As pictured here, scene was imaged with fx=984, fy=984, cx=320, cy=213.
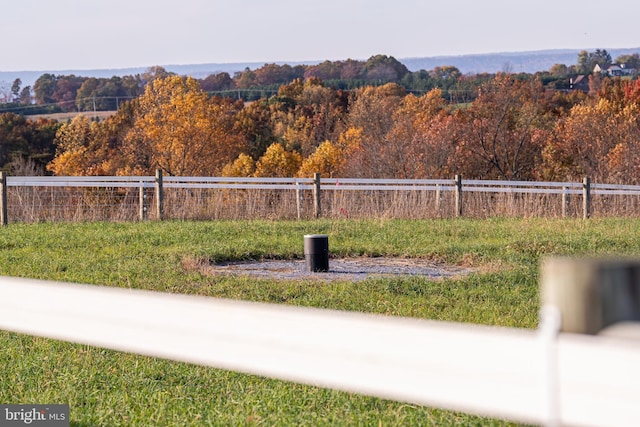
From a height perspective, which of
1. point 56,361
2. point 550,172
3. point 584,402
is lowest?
point 550,172

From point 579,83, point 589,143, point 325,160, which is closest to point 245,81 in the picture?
point 579,83

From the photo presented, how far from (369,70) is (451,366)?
4910 inches

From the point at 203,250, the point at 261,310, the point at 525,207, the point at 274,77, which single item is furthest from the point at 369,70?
the point at 261,310

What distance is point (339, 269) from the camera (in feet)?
43.4

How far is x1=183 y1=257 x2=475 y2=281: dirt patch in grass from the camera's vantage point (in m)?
12.2

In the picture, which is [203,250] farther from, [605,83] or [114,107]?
[114,107]

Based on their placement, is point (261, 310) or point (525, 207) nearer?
point (261, 310)

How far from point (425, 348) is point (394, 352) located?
8cm

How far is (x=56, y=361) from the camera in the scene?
7.00 m

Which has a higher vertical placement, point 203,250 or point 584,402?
point 584,402

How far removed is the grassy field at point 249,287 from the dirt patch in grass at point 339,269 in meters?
0.29

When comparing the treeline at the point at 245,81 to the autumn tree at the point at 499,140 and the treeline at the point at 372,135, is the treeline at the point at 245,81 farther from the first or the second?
the autumn tree at the point at 499,140

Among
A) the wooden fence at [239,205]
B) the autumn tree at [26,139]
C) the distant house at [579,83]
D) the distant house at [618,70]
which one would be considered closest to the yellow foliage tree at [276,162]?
the autumn tree at [26,139]

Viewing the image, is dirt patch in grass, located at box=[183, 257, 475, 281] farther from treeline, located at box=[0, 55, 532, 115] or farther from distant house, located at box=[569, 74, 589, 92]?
treeline, located at box=[0, 55, 532, 115]
